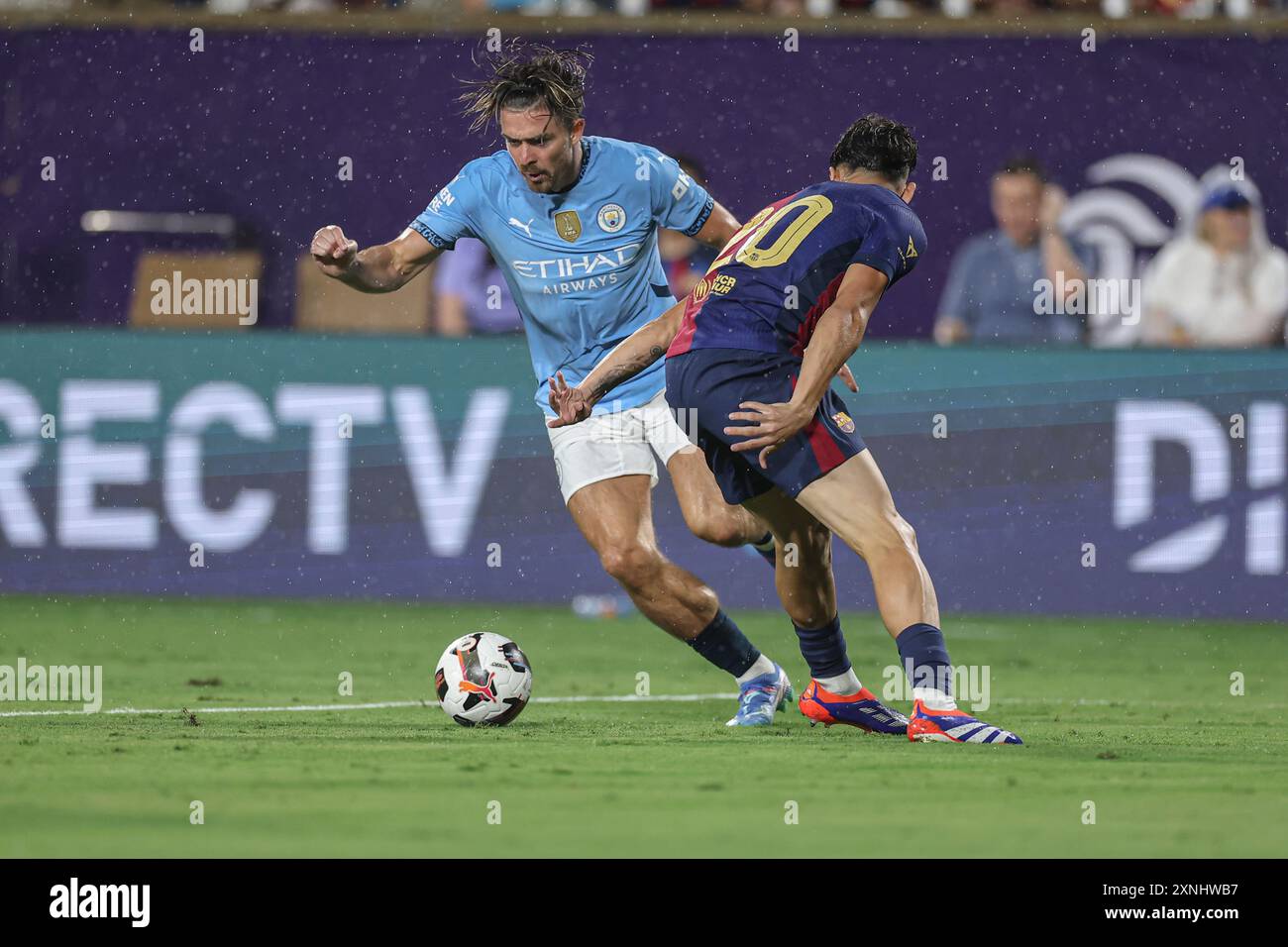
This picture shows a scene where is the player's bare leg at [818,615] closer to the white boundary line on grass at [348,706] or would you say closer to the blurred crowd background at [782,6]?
the white boundary line on grass at [348,706]

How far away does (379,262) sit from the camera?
872 cm

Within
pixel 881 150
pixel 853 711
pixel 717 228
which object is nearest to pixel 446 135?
pixel 717 228

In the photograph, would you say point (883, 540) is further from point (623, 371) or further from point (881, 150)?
point (881, 150)

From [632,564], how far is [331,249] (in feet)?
5.84

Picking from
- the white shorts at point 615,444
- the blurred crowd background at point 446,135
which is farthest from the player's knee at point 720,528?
the blurred crowd background at point 446,135

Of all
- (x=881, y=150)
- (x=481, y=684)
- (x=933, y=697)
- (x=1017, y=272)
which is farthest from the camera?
(x=1017, y=272)

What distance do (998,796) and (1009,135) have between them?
11.2 meters

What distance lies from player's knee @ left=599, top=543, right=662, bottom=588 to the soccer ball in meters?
0.61

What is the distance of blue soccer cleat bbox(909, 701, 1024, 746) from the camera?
7.37 metres

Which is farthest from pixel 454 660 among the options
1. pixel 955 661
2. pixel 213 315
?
pixel 213 315

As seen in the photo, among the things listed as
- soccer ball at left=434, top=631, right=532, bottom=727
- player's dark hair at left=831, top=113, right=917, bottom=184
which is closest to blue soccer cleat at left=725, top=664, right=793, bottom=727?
soccer ball at left=434, top=631, right=532, bottom=727

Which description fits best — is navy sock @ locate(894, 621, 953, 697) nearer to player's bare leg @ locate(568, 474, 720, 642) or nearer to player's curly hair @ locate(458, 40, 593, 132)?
player's bare leg @ locate(568, 474, 720, 642)
